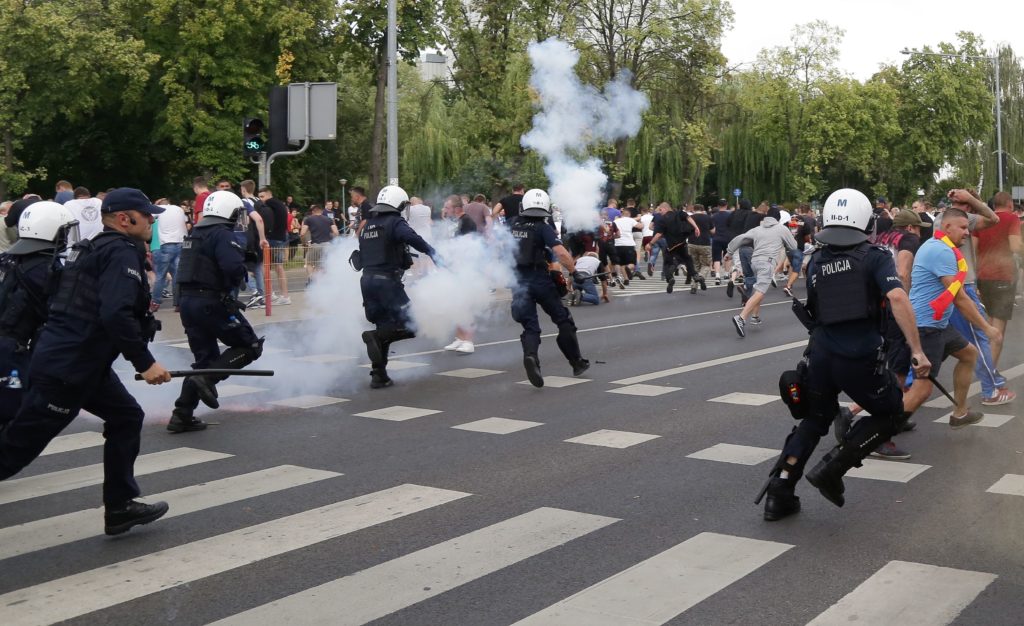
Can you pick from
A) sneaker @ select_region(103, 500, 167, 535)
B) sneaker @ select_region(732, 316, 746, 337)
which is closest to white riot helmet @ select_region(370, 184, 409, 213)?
sneaker @ select_region(103, 500, 167, 535)

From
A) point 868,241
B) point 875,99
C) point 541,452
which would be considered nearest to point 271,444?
point 541,452

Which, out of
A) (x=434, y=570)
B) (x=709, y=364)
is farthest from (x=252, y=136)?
(x=434, y=570)

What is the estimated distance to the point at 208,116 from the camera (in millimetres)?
39719

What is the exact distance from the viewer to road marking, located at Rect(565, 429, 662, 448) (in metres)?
8.41

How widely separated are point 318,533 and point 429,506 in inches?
30.8

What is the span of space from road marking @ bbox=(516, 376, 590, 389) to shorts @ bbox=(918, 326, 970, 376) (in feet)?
12.2

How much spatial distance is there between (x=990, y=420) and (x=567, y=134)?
31.1ft

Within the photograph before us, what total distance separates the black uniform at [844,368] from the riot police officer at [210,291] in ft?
15.3

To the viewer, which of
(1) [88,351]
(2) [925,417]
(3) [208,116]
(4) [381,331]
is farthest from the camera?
(3) [208,116]

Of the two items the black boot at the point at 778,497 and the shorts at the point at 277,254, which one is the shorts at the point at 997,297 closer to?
the black boot at the point at 778,497

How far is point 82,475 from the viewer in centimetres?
747

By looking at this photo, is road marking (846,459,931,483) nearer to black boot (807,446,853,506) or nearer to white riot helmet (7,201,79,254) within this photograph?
black boot (807,446,853,506)

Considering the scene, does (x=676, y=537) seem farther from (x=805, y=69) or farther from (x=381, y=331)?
(x=805, y=69)

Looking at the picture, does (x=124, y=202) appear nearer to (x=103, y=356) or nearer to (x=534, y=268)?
(x=103, y=356)
